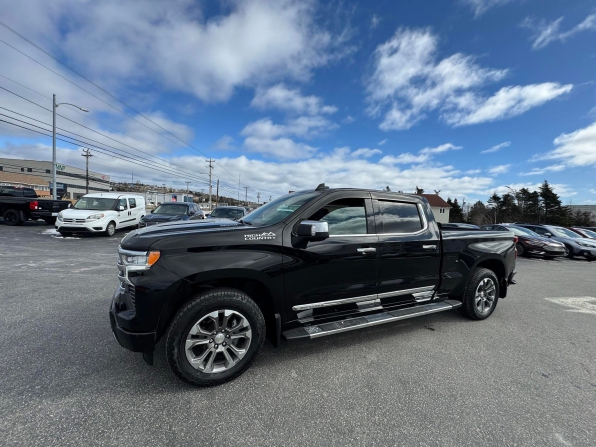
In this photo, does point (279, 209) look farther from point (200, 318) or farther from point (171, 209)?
point (171, 209)

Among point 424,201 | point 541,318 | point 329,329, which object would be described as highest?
point 424,201

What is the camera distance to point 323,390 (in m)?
2.34

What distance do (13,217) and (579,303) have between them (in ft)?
71.2

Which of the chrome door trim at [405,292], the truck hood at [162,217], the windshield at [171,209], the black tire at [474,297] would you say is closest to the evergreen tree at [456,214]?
the windshield at [171,209]

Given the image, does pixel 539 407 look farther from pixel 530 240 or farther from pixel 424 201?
pixel 530 240

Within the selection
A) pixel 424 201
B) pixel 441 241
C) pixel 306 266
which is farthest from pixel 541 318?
pixel 306 266

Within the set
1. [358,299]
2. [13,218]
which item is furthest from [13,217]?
[358,299]

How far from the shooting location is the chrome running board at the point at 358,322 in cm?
261

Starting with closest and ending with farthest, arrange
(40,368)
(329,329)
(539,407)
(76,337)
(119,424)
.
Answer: (119,424) → (539,407) → (40,368) → (329,329) → (76,337)

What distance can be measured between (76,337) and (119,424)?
5.63 feet

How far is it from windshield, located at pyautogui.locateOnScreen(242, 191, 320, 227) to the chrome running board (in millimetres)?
1105

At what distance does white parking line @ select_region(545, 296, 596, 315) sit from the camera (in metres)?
4.74

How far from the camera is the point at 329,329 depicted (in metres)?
2.70

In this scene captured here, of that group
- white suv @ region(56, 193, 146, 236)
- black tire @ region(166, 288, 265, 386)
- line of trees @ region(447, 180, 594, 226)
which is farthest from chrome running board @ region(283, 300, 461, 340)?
line of trees @ region(447, 180, 594, 226)
